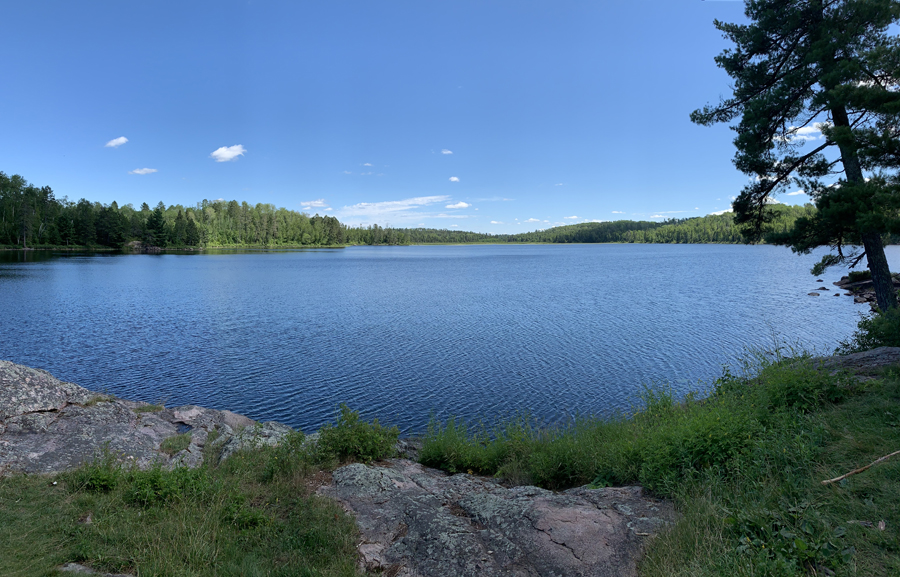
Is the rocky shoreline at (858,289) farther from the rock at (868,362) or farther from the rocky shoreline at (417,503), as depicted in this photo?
the rocky shoreline at (417,503)

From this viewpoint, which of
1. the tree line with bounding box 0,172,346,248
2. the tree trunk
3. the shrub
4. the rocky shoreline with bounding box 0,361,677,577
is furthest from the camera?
the tree line with bounding box 0,172,346,248

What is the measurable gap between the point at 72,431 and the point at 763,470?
41.3ft

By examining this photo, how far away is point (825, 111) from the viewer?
49.8 feet

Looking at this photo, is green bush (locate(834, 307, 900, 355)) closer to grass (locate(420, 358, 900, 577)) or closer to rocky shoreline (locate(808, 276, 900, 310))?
grass (locate(420, 358, 900, 577))

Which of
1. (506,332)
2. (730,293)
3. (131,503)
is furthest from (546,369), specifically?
(730,293)

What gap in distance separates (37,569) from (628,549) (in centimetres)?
658

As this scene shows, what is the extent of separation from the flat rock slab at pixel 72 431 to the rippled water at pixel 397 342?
442cm

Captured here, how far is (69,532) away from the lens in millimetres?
5457

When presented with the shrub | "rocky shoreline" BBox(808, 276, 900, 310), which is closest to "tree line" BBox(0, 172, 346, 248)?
the shrub

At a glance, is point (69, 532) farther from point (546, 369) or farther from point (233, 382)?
point (546, 369)

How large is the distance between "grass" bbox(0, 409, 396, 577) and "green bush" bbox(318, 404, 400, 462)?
46.7 inches

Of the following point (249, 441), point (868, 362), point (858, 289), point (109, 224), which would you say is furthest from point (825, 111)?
point (109, 224)

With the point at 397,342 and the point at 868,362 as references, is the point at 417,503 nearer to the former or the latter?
the point at 868,362

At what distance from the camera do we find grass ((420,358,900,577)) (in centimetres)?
424
